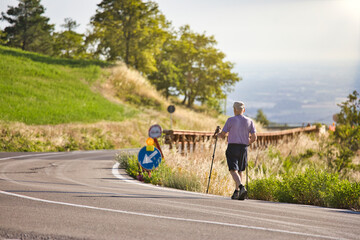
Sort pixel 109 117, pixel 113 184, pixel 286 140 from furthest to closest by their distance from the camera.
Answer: pixel 109 117, pixel 286 140, pixel 113 184

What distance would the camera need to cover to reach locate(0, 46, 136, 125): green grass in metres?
30.4

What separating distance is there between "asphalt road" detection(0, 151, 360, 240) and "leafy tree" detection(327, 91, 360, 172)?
908 centimetres

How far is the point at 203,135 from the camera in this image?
57.7 feet

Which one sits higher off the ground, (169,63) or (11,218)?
(169,63)

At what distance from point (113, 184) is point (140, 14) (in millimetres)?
41489

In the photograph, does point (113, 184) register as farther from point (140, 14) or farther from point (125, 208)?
point (140, 14)

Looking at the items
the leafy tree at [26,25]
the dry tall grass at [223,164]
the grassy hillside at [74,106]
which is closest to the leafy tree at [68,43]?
the leafy tree at [26,25]

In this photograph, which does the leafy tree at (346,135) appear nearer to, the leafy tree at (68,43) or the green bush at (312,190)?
the green bush at (312,190)

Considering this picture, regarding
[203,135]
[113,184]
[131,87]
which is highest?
[131,87]

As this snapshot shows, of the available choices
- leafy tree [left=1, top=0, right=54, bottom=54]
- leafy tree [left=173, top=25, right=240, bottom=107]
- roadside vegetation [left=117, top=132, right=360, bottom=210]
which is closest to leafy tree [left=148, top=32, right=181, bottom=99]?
leafy tree [left=173, top=25, right=240, bottom=107]

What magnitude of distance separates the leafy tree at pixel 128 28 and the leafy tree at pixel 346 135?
35.0 m

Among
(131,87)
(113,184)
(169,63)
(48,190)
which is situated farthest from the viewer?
(169,63)

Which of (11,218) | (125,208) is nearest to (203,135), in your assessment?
(125,208)

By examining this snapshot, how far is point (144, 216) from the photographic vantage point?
6.89 metres
